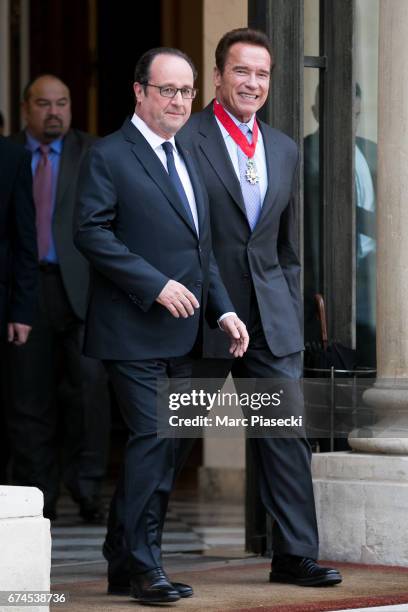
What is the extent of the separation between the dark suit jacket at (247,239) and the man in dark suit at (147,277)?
0.23m

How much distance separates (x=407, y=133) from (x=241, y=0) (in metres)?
1.07

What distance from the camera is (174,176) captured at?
18.8 feet

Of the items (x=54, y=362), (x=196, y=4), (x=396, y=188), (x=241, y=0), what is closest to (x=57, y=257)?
(x=54, y=362)

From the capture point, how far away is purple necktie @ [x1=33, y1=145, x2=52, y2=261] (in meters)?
8.26

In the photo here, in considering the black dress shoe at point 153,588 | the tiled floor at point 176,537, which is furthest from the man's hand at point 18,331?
the black dress shoe at point 153,588

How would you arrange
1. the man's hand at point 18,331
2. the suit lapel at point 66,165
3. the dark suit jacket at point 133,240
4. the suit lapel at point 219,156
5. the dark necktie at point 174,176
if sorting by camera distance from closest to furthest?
the dark suit jacket at point 133,240
the dark necktie at point 174,176
the suit lapel at point 219,156
the man's hand at point 18,331
the suit lapel at point 66,165

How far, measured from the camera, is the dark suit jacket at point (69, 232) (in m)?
8.19

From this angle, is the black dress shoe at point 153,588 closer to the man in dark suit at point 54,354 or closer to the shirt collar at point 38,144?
the man in dark suit at point 54,354

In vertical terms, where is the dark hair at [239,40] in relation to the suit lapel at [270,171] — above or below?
above

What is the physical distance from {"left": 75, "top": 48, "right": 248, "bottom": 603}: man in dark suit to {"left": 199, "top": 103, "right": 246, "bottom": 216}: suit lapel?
0.24 meters

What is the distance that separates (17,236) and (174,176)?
1705mm

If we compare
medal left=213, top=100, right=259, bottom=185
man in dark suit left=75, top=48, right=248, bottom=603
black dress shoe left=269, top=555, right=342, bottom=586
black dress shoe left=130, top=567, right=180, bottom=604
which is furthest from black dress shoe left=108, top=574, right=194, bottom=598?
medal left=213, top=100, right=259, bottom=185

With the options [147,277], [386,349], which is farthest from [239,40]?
[386,349]

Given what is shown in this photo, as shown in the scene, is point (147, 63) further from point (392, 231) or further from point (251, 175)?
point (392, 231)
